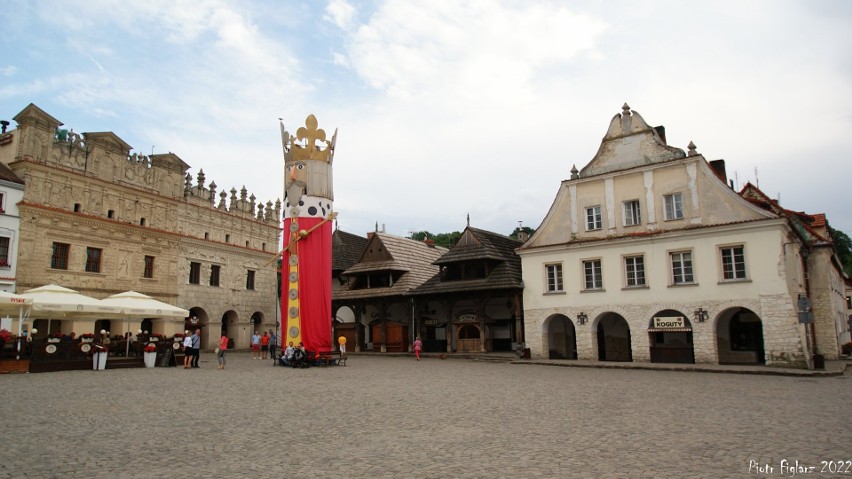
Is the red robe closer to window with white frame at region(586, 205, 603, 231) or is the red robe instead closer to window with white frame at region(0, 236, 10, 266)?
window with white frame at region(586, 205, 603, 231)

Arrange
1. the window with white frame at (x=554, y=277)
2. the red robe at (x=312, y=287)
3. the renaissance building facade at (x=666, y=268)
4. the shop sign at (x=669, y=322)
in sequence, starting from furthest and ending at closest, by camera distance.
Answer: the window with white frame at (x=554, y=277)
the red robe at (x=312, y=287)
the shop sign at (x=669, y=322)
the renaissance building facade at (x=666, y=268)

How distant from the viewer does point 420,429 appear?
379 inches

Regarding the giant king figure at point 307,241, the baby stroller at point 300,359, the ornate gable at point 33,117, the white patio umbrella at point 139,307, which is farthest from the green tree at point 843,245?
the ornate gable at point 33,117

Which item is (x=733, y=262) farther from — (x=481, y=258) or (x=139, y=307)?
(x=139, y=307)

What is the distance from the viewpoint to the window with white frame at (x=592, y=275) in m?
27.0

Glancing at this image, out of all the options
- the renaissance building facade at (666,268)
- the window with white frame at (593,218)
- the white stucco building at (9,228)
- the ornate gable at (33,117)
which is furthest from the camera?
the ornate gable at (33,117)

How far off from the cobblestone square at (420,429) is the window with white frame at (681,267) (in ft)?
25.6

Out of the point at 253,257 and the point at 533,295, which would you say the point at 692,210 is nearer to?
the point at 533,295

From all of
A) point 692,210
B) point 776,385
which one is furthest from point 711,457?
point 692,210

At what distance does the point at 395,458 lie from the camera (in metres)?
7.59

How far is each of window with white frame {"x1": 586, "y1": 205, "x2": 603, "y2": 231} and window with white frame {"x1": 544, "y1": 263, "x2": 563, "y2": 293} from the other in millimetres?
2423

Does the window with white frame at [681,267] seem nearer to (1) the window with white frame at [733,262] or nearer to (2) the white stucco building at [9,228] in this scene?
(1) the window with white frame at [733,262]

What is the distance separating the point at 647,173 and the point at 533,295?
307 inches

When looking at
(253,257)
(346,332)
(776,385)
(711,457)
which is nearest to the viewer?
(711,457)
